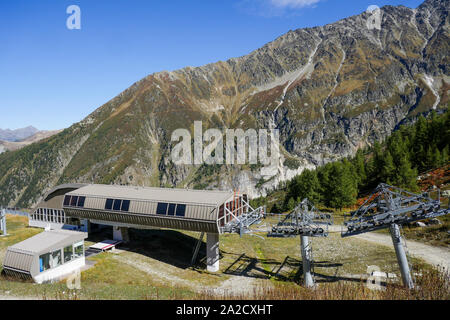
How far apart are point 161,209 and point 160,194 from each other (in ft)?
10.5

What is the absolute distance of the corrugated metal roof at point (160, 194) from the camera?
31344mm

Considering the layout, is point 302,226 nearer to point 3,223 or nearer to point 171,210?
point 171,210

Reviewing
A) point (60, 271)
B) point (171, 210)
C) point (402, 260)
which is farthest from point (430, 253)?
point (60, 271)

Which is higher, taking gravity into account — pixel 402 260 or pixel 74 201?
pixel 74 201

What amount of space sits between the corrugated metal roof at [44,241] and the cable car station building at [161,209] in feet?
16.7

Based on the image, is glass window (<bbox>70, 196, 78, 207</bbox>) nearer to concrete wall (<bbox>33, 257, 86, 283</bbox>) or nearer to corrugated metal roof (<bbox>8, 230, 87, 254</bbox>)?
corrugated metal roof (<bbox>8, 230, 87, 254</bbox>)

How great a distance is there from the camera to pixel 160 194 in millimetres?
34500

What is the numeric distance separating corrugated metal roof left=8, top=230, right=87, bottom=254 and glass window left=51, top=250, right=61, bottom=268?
3.33ft

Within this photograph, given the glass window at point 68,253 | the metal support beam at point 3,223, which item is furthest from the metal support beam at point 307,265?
the metal support beam at point 3,223

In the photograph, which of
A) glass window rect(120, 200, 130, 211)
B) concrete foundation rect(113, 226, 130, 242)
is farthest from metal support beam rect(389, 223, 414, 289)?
concrete foundation rect(113, 226, 130, 242)

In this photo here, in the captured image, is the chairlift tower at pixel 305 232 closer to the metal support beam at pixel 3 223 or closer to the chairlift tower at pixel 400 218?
the chairlift tower at pixel 400 218

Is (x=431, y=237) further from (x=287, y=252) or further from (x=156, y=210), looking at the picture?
(x=156, y=210)

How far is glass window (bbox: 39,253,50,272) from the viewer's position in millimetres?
26641
